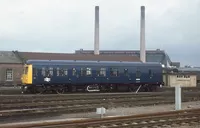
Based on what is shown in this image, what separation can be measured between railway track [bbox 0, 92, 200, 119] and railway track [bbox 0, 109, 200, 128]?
4.11 m

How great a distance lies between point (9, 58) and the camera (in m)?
67.6

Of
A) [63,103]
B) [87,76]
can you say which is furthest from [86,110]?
[87,76]

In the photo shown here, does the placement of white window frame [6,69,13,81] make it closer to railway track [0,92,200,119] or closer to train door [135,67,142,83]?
train door [135,67,142,83]

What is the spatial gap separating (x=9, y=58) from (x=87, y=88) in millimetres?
32958

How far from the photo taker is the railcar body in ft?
119

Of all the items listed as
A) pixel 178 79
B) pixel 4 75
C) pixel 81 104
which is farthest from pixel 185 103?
pixel 4 75

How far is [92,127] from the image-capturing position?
15.4 metres

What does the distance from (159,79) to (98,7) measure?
46142mm

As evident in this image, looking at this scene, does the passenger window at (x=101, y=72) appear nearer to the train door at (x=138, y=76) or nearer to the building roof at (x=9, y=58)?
the train door at (x=138, y=76)

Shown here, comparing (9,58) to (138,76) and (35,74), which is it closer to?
(35,74)

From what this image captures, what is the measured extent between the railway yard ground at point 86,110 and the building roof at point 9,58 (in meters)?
32.8

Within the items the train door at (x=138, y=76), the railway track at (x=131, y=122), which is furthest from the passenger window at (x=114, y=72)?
the railway track at (x=131, y=122)

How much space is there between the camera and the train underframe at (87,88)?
35.8 m

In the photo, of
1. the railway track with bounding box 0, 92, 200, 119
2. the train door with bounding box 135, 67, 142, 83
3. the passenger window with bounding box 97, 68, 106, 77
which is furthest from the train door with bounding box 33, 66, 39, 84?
the train door with bounding box 135, 67, 142, 83
